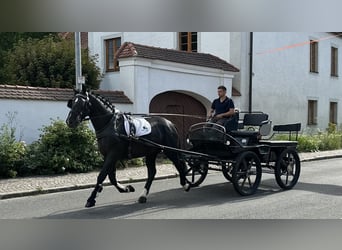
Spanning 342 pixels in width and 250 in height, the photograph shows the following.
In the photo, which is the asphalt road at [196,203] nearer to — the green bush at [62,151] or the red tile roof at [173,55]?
the green bush at [62,151]

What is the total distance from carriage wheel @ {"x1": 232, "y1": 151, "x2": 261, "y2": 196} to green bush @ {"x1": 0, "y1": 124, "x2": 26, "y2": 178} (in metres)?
4.17

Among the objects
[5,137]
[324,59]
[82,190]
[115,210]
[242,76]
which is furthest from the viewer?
[324,59]

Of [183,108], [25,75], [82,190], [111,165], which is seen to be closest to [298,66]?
[183,108]

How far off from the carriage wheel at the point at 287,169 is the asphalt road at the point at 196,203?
14 cm

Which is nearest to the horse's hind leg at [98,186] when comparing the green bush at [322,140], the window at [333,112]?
the green bush at [322,140]

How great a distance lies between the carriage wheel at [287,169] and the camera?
6.67 metres

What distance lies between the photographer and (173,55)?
11.5m

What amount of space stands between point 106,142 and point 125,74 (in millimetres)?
5585

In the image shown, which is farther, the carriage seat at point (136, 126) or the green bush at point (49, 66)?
the green bush at point (49, 66)

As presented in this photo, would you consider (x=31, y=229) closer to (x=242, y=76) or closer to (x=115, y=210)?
(x=115, y=210)

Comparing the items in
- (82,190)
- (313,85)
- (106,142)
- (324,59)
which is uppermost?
(324,59)

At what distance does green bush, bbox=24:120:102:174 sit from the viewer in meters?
8.17

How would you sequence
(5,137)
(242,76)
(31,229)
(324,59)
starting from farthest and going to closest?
1. (324,59)
2. (242,76)
3. (5,137)
4. (31,229)

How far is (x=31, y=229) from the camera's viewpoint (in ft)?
10.9
